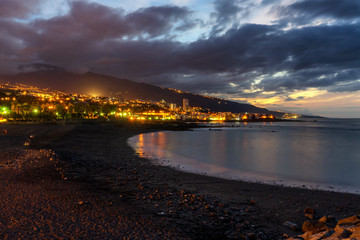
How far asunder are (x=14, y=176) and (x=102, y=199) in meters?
6.00

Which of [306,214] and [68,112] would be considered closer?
[306,214]

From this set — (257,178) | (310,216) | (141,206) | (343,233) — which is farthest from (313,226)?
(257,178)

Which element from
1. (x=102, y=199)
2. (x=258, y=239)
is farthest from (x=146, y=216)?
(x=258, y=239)

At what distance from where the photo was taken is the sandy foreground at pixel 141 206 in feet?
21.6

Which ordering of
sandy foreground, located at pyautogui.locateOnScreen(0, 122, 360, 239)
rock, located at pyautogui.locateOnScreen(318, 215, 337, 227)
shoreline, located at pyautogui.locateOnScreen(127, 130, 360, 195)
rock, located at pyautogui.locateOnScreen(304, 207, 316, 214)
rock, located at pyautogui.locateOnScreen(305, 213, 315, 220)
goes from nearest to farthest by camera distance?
sandy foreground, located at pyautogui.locateOnScreen(0, 122, 360, 239) < rock, located at pyautogui.locateOnScreen(318, 215, 337, 227) < rock, located at pyautogui.locateOnScreen(305, 213, 315, 220) < rock, located at pyautogui.locateOnScreen(304, 207, 316, 214) < shoreline, located at pyautogui.locateOnScreen(127, 130, 360, 195)

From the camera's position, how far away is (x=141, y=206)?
27.9 ft

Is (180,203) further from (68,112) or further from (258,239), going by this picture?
(68,112)

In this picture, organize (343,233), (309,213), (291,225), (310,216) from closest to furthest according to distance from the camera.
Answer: (343,233)
(291,225)
(310,216)
(309,213)

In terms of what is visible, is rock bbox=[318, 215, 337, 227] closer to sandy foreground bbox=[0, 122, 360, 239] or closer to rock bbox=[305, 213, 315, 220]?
rock bbox=[305, 213, 315, 220]

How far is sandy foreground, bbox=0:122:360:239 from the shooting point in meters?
6.59

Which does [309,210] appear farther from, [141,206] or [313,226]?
[141,206]

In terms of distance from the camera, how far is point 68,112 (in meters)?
107

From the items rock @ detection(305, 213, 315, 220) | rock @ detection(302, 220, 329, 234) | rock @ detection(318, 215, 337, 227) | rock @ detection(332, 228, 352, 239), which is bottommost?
rock @ detection(305, 213, 315, 220)

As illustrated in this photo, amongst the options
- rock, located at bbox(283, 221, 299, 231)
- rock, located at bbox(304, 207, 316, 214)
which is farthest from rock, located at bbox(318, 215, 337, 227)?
rock, located at bbox(283, 221, 299, 231)
